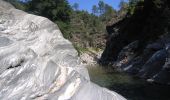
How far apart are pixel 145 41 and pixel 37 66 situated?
51.5 metres

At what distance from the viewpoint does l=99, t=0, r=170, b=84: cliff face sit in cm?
4494

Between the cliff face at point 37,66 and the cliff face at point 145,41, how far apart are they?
91.7 feet

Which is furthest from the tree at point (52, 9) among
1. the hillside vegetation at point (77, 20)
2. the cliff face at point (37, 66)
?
the cliff face at point (37, 66)

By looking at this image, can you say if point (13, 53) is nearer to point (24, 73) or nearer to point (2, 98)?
point (24, 73)

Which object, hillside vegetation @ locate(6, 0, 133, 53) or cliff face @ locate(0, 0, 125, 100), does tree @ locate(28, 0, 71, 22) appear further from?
cliff face @ locate(0, 0, 125, 100)

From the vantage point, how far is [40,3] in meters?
69.1

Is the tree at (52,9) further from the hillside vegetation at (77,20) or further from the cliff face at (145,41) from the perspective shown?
the cliff face at (145,41)

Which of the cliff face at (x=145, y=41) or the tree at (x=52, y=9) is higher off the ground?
the tree at (x=52, y=9)

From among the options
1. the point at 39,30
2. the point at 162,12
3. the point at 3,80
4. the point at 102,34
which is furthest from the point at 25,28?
the point at 102,34

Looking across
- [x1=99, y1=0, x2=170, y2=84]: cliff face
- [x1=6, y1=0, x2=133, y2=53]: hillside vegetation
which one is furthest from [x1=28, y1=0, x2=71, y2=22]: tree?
[x1=99, y1=0, x2=170, y2=84]: cliff face

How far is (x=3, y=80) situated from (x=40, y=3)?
193 feet

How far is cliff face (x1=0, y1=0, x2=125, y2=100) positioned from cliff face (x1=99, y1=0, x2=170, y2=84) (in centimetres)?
2795

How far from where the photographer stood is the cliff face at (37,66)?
1109 cm

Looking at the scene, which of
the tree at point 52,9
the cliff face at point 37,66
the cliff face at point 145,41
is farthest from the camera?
the tree at point 52,9
